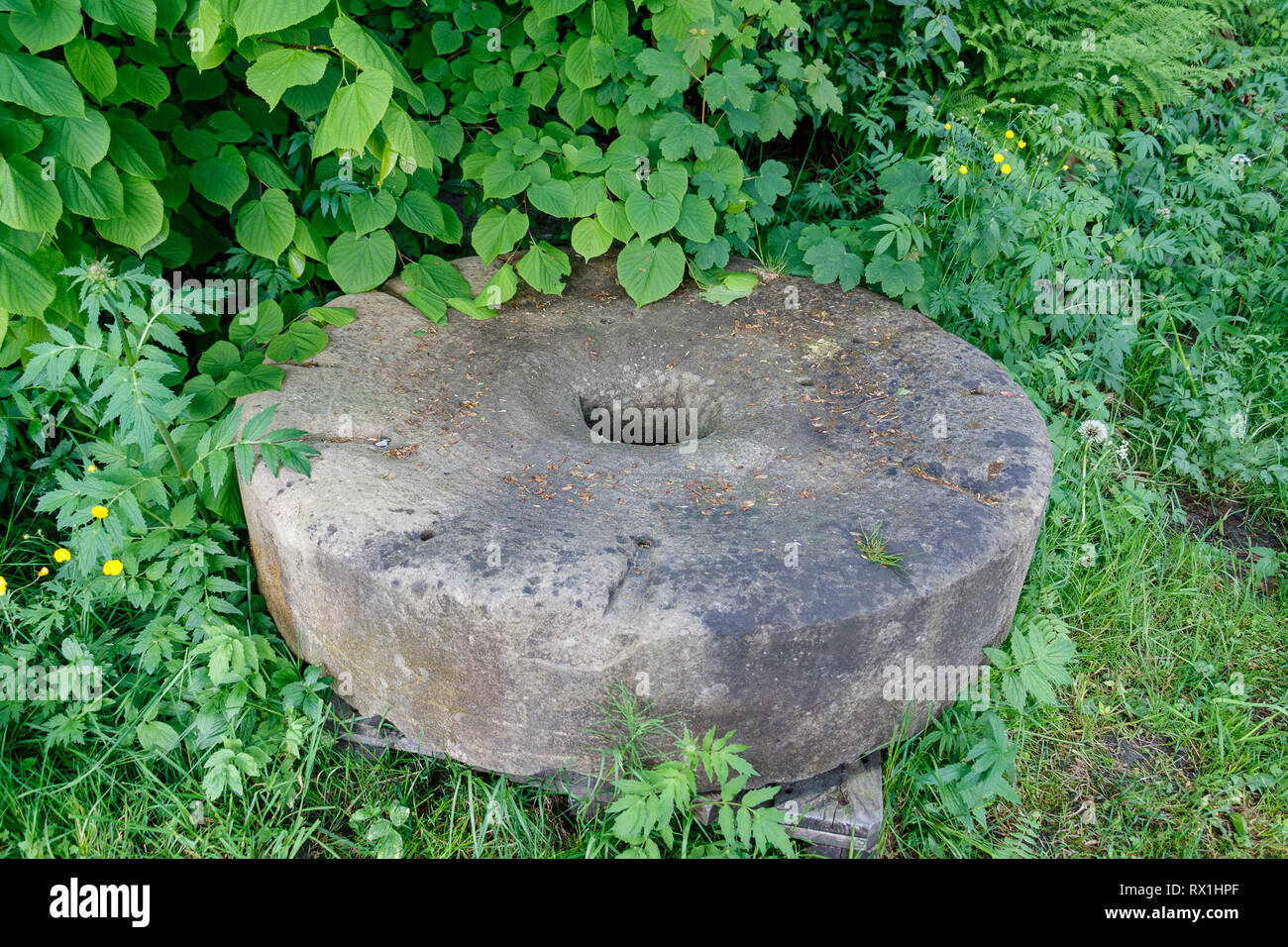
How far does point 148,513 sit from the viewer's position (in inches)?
89.0

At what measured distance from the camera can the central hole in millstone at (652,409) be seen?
259cm

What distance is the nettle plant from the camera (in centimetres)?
213

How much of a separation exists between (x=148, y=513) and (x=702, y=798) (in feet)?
4.97

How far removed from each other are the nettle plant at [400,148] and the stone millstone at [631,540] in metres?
0.38

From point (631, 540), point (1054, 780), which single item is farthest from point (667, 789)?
point (1054, 780)

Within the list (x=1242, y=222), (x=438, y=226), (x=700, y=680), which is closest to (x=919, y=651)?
(x=700, y=680)

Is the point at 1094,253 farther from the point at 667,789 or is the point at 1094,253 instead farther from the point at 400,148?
the point at 667,789

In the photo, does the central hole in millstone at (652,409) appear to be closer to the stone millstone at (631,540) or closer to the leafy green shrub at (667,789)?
the stone millstone at (631,540)

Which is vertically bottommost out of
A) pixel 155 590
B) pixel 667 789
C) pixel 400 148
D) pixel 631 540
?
pixel 155 590

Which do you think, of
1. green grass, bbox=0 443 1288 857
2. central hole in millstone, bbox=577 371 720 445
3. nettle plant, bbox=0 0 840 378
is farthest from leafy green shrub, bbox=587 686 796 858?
nettle plant, bbox=0 0 840 378

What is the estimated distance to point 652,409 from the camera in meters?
2.63

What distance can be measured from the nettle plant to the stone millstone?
384 mm

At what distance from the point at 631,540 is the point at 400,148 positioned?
44.1 inches

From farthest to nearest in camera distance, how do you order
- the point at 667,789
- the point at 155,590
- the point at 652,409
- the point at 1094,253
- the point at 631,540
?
the point at 1094,253
the point at 652,409
the point at 155,590
the point at 631,540
the point at 667,789
